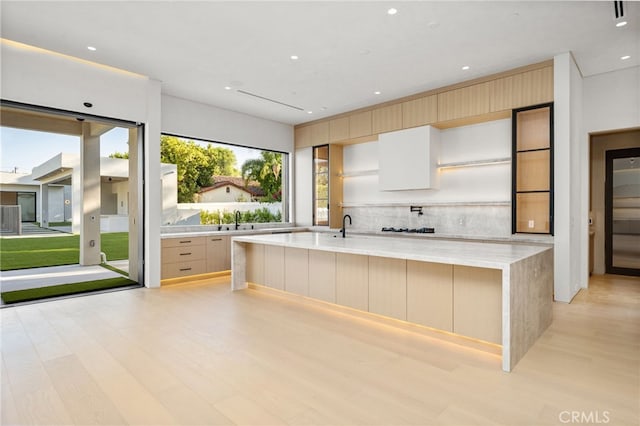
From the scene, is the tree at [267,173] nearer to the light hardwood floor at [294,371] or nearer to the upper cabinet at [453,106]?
the upper cabinet at [453,106]

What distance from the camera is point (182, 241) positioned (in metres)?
5.65

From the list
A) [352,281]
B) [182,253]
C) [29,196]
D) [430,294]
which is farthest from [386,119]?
[29,196]

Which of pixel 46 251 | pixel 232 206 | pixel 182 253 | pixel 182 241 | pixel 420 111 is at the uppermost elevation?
pixel 420 111

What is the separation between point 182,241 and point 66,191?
226 inches

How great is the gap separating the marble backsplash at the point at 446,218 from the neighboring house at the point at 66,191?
3838 mm

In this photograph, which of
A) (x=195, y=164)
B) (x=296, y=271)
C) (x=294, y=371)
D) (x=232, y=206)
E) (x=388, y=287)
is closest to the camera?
(x=294, y=371)

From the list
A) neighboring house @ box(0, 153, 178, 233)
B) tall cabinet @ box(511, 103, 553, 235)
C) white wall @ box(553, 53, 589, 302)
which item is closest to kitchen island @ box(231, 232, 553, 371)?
white wall @ box(553, 53, 589, 302)

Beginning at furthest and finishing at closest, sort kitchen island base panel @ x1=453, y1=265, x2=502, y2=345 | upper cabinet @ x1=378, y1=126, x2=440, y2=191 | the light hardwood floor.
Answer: upper cabinet @ x1=378, y1=126, x2=440, y2=191 → kitchen island base panel @ x1=453, y1=265, x2=502, y2=345 → the light hardwood floor

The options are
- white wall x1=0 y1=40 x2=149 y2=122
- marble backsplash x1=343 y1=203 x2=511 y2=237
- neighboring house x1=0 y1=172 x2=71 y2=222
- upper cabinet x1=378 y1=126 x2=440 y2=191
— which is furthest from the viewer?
upper cabinet x1=378 y1=126 x2=440 y2=191

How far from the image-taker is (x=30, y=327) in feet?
11.3

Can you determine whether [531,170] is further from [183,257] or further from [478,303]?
[183,257]

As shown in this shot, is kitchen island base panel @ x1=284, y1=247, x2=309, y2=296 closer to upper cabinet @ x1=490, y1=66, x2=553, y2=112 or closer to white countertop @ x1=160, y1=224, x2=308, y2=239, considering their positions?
white countertop @ x1=160, y1=224, x2=308, y2=239

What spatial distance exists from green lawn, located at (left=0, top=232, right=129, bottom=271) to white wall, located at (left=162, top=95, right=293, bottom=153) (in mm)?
4104

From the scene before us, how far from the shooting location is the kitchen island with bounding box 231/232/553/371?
2.62 metres
